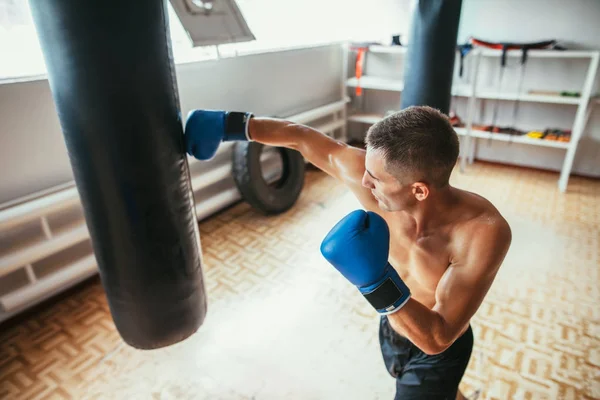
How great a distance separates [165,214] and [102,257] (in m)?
0.29

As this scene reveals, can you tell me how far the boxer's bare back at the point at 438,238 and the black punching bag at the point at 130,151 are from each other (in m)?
0.43

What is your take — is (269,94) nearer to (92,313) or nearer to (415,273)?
(92,313)

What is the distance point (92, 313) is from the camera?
243 centimetres

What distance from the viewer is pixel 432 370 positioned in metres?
1.37

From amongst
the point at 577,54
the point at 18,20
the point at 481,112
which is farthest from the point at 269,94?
the point at 577,54

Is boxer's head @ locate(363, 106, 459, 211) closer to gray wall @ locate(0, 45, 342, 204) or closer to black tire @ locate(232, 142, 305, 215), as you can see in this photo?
gray wall @ locate(0, 45, 342, 204)

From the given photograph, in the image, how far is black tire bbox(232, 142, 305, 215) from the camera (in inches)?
128

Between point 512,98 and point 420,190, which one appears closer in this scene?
point 420,190

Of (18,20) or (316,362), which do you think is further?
(18,20)

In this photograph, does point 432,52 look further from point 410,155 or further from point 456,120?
point 410,155

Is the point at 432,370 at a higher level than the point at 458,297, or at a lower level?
lower

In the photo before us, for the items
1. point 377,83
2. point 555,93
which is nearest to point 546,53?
point 555,93

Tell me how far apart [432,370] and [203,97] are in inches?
102

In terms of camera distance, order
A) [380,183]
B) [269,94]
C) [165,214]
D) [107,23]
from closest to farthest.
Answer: [107,23]
[380,183]
[165,214]
[269,94]
